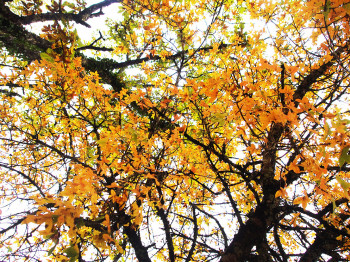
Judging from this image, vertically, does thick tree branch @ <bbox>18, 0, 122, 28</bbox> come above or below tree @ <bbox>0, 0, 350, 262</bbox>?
above

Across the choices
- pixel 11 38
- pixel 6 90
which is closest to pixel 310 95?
pixel 11 38

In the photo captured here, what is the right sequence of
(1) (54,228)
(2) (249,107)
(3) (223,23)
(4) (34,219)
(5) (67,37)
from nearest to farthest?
(4) (34,219), (1) (54,228), (2) (249,107), (5) (67,37), (3) (223,23)

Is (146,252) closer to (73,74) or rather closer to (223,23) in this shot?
(73,74)

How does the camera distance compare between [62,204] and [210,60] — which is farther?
[210,60]

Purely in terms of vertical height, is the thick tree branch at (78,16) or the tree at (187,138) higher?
the thick tree branch at (78,16)

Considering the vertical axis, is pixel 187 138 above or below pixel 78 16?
below

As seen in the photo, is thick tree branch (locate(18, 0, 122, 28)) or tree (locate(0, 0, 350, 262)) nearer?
tree (locate(0, 0, 350, 262))

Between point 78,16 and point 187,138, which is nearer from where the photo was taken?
point 187,138

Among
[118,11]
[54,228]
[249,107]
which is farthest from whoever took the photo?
[118,11]

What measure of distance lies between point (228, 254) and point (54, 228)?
1.76m

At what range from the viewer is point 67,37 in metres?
2.01

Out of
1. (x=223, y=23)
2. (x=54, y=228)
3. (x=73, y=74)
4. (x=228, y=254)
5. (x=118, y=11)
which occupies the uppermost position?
(x=118, y=11)

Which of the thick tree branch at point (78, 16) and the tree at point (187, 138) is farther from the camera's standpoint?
the thick tree branch at point (78, 16)

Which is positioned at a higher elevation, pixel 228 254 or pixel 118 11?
pixel 118 11
